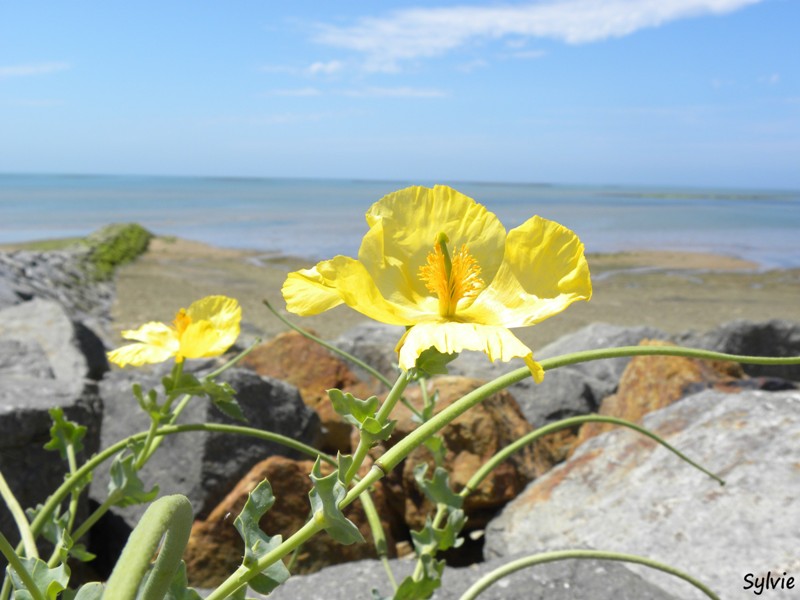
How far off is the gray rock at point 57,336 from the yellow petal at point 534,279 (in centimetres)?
297

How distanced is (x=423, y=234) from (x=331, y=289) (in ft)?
0.65

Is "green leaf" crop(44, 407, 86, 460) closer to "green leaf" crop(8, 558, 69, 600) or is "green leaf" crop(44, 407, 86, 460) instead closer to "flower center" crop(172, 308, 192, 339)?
"flower center" crop(172, 308, 192, 339)

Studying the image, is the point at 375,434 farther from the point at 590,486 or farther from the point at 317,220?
the point at 317,220

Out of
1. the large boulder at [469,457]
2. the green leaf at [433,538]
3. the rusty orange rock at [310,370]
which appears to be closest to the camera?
the green leaf at [433,538]

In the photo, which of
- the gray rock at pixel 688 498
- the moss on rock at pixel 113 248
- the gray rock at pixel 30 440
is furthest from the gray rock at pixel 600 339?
the moss on rock at pixel 113 248

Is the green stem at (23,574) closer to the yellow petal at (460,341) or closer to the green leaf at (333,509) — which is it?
the green leaf at (333,509)

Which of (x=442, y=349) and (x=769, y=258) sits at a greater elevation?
(x=442, y=349)

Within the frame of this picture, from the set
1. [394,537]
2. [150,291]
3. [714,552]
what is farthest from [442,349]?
[150,291]

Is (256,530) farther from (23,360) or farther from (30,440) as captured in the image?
(23,360)

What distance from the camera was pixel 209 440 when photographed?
9.33 feet

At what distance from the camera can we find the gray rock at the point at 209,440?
9.21 ft

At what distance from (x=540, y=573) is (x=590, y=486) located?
96 cm

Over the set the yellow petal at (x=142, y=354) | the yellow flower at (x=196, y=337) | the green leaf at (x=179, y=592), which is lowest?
the green leaf at (x=179, y=592)

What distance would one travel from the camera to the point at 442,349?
79cm
